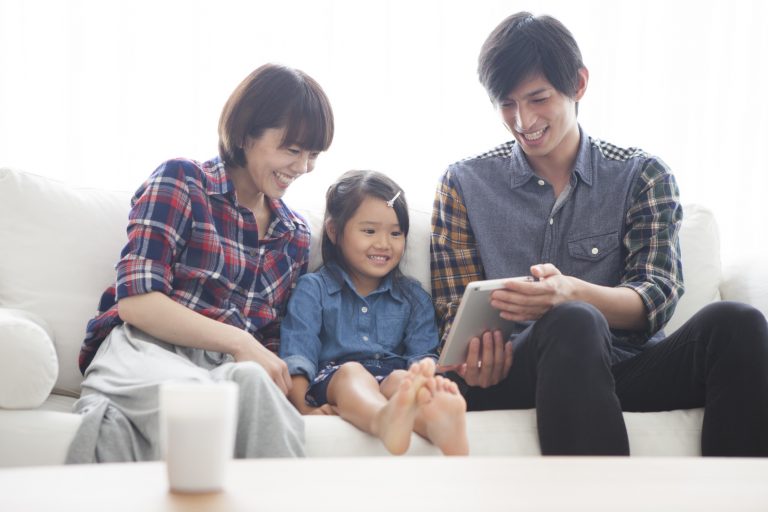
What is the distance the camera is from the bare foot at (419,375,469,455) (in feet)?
4.25

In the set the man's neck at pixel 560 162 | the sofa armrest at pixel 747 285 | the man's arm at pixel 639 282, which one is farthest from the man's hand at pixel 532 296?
the sofa armrest at pixel 747 285

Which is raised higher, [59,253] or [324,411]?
[59,253]

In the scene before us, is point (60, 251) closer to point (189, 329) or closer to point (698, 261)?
point (189, 329)

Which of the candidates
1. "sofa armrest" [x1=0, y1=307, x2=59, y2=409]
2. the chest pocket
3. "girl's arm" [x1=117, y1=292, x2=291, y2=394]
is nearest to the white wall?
the chest pocket

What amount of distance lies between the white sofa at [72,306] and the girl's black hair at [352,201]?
46 millimetres

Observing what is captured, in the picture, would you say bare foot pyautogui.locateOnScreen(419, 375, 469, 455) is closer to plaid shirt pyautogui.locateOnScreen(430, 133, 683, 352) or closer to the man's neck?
plaid shirt pyautogui.locateOnScreen(430, 133, 683, 352)

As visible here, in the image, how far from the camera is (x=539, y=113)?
184cm

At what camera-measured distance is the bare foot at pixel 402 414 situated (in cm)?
127

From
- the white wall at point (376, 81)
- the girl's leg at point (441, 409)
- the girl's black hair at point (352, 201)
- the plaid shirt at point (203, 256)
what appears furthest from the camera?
the white wall at point (376, 81)

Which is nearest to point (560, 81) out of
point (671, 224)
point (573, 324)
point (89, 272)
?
point (671, 224)

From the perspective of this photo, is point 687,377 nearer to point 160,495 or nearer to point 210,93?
point 160,495

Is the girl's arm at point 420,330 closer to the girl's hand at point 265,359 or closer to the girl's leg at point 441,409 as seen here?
the girl's hand at point 265,359

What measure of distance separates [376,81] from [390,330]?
99 cm

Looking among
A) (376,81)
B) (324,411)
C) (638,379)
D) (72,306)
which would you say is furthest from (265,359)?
(376,81)
